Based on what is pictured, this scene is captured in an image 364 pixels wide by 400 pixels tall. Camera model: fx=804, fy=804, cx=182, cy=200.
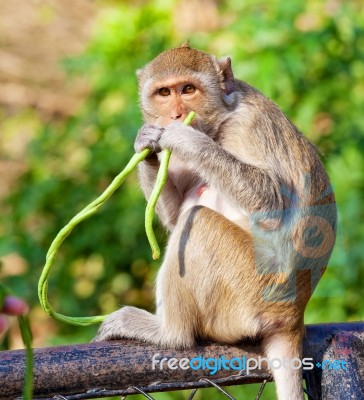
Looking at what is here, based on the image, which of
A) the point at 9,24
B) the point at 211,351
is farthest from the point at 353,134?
the point at 9,24

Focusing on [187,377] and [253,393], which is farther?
[253,393]

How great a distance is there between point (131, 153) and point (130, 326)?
3165 mm

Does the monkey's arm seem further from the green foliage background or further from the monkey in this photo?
the green foliage background

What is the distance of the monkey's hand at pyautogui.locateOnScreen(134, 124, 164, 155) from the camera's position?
356 cm

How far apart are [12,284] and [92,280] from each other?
158cm

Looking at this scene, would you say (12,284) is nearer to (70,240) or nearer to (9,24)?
(70,240)

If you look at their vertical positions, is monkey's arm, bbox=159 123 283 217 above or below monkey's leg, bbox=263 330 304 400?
above

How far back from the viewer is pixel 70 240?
6977mm

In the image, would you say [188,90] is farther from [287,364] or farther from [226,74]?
[287,364]

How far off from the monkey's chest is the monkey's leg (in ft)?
2.25

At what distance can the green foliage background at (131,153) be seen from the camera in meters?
6.23

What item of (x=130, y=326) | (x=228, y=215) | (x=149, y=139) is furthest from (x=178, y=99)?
(x=130, y=326)

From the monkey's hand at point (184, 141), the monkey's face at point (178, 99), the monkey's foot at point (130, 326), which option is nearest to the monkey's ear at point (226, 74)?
the monkey's face at point (178, 99)

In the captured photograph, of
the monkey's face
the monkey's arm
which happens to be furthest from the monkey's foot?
the monkey's face
